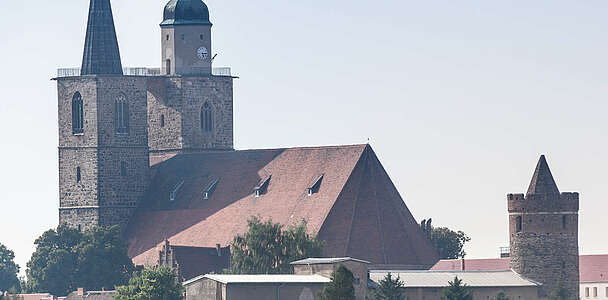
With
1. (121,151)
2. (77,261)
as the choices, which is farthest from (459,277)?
(121,151)

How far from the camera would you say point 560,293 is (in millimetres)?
138875

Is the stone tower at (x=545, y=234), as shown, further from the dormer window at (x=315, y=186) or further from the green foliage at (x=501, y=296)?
the dormer window at (x=315, y=186)

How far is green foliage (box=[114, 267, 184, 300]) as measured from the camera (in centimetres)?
13588

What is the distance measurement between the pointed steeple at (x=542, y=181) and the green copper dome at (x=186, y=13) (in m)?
30.4

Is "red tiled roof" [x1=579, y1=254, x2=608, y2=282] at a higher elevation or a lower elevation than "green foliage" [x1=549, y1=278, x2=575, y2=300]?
higher

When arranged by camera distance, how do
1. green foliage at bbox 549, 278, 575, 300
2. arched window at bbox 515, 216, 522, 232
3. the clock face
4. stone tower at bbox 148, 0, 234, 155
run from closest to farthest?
green foliage at bbox 549, 278, 575, 300, arched window at bbox 515, 216, 522, 232, stone tower at bbox 148, 0, 234, 155, the clock face

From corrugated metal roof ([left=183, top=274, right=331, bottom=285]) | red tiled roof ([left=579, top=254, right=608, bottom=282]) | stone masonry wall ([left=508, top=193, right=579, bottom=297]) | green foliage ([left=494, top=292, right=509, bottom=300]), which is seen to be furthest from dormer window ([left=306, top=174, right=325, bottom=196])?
red tiled roof ([left=579, top=254, right=608, bottom=282])

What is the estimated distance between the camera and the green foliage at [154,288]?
446 ft

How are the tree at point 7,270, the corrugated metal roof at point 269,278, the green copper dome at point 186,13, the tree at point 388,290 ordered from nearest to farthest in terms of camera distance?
the corrugated metal roof at point 269,278
the tree at point 388,290
the green copper dome at point 186,13
the tree at point 7,270

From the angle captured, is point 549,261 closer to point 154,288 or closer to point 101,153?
point 154,288

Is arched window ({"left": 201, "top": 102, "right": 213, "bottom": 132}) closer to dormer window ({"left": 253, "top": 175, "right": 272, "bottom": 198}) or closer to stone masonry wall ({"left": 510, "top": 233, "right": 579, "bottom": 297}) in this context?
dormer window ({"left": 253, "top": 175, "right": 272, "bottom": 198})

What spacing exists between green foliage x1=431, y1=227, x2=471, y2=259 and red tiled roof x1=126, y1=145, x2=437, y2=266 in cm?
1912

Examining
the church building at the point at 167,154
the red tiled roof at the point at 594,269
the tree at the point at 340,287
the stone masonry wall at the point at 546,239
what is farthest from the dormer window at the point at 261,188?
the red tiled roof at the point at 594,269

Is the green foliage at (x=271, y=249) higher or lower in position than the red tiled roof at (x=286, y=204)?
lower
